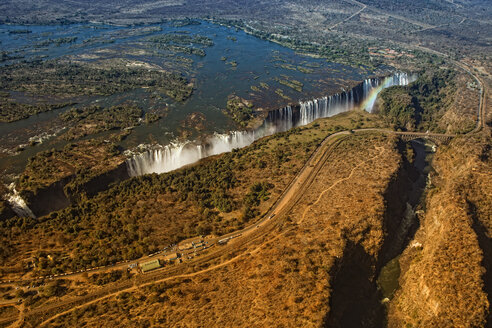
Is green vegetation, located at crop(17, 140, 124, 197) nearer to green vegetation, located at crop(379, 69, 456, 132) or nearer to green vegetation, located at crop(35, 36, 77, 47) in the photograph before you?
green vegetation, located at crop(379, 69, 456, 132)

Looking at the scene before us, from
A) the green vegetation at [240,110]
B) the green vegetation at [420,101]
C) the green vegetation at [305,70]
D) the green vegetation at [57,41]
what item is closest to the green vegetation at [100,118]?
the green vegetation at [240,110]

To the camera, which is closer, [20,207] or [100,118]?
[20,207]

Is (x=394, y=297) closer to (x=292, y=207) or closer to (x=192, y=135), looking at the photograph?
(x=292, y=207)

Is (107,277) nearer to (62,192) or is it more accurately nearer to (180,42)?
(62,192)

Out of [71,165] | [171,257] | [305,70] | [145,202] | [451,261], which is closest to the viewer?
[171,257]

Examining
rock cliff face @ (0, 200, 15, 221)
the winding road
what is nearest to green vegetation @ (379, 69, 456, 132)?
the winding road

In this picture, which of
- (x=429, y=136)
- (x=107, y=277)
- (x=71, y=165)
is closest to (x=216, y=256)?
(x=107, y=277)

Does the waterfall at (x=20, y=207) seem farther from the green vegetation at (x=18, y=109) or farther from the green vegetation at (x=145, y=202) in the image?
the green vegetation at (x=18, y=109)
